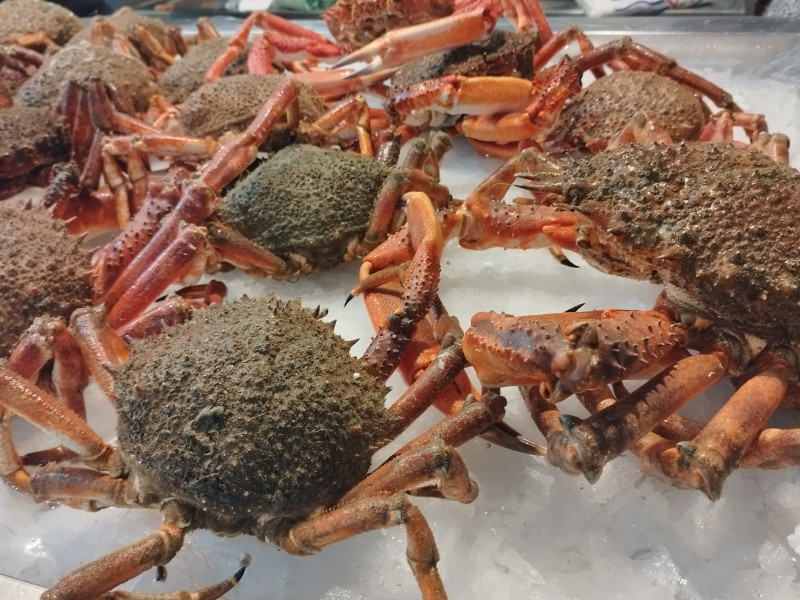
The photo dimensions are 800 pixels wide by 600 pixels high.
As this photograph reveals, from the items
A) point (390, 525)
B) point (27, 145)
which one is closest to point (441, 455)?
point (390, 525)

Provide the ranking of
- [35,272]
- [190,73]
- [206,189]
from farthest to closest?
[190,73], [206,189], [35,272]

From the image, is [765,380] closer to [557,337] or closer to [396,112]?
[557,337]

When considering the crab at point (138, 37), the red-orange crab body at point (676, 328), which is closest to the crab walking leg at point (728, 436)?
the red-orange crab body at point (676, 328)

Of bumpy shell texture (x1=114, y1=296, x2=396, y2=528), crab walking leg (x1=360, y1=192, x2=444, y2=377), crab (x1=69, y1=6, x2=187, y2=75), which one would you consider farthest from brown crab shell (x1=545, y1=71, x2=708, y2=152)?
crab (x1=69, y1=6, x2=187, y2=75)

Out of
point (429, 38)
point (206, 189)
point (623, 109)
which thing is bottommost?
point (206, 189)

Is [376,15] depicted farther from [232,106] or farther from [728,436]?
[728,436]

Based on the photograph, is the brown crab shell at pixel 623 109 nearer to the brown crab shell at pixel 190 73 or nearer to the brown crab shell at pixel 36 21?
the brown crab shell at pixel 190 73

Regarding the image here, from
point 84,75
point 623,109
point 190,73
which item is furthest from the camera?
point 190,73
